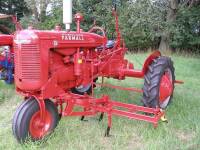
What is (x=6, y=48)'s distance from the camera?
23.9ft

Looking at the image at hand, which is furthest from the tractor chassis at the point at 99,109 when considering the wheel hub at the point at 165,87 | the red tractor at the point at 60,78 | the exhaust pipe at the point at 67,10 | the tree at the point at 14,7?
the tree at the point at 14,7

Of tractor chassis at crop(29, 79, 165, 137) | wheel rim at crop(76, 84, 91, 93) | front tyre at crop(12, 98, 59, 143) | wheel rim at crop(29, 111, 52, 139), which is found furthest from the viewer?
wheel rim at crop(76, 84, 91, 93)

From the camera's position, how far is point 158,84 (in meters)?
5.20

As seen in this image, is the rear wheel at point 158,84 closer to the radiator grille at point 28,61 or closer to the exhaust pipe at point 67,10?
the exhaust pipe at point 67,10

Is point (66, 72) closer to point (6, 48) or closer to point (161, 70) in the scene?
point (161, 70)

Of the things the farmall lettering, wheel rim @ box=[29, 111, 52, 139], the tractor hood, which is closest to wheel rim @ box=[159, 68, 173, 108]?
the tractor hood

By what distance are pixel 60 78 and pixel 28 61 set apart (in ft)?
1.86

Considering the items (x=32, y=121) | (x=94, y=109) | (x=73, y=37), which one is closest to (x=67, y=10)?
(x=73, y=37)

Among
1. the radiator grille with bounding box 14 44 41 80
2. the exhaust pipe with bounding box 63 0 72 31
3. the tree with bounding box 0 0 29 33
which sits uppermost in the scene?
the tree with bounding box 0 0 29 33

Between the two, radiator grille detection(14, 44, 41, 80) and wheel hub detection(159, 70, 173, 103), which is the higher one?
radiator grille detection(14, 44, 41, 80)

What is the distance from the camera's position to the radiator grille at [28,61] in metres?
4.34

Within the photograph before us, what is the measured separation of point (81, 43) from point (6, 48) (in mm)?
2819

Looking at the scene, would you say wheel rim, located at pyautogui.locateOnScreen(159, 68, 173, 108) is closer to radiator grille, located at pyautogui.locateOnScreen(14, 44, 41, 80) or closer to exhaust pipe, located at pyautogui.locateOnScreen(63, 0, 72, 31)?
exhaust pipe, located at pyautogui.locateOnScreen(63, 0, 72, 31)

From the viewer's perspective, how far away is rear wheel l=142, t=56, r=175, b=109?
5.16 meters
